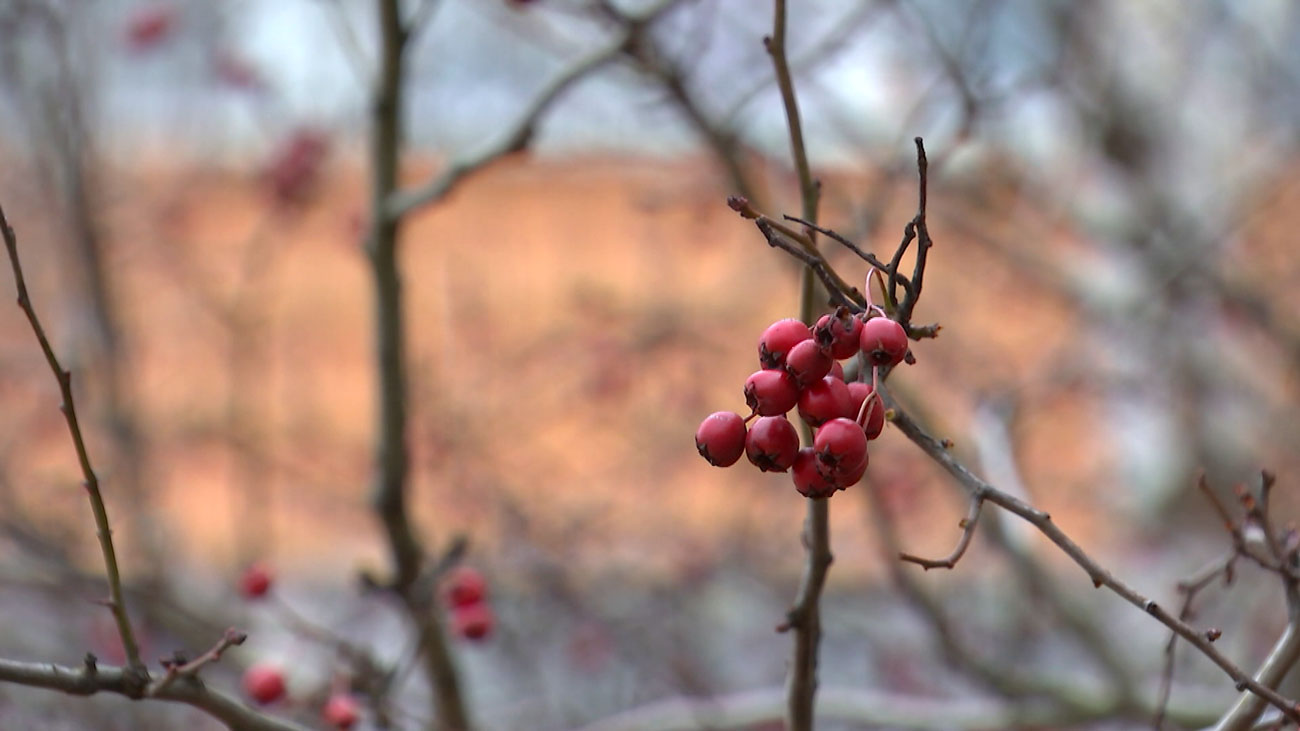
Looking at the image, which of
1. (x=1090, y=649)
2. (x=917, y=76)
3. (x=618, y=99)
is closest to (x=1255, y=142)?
(x=917, y=76)

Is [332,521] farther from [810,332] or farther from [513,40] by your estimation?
[810,332]

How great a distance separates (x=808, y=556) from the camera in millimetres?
1048

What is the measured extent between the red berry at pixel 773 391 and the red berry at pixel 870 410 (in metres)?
0.05

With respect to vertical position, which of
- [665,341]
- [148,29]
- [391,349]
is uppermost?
[148,29]

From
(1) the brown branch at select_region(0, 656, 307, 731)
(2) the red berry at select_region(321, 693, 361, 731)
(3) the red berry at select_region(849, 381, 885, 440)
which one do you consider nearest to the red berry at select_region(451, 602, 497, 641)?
(2) the red berry at select_region(321, 693, 361, 731)

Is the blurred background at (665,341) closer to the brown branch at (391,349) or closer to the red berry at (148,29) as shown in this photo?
the red berry at (148,29)

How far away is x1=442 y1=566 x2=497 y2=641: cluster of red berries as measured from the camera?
6.20 feet

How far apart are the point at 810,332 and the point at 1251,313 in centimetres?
259

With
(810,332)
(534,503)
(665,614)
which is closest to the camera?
(810,332)

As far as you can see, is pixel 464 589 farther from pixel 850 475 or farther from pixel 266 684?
pixel 850 475

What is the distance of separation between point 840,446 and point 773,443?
0.08 metres

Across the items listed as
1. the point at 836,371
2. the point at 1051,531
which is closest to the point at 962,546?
the point at 1051,531

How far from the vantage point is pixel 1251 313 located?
304cm

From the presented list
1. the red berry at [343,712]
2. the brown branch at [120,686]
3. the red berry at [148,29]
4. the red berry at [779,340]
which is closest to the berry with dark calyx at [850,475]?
the red berry at [779,340]
